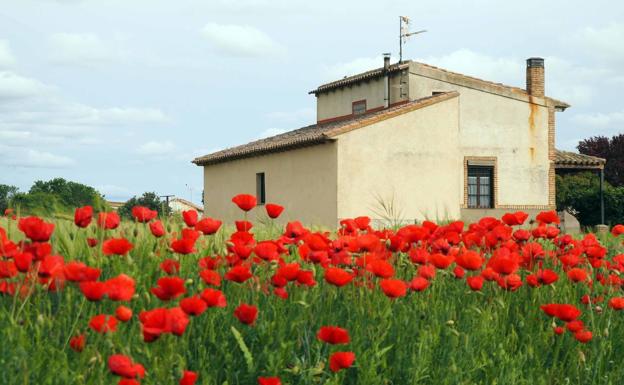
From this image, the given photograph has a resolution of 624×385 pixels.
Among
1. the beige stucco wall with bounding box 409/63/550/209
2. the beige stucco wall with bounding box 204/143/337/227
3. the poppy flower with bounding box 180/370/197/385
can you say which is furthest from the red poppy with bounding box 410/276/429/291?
the beige stucco wall with bounding box 409/63/550/209

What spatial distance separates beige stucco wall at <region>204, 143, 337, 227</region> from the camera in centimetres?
2402

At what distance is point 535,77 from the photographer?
31656 mm

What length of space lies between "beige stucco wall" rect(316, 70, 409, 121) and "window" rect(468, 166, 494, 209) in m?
3.95

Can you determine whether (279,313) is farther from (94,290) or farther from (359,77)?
(359,77)

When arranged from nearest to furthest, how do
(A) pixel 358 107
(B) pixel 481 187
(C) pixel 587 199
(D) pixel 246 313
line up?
1. (D) pixel 246 313
2. (B) pixel 481 187
3. (A) pixel 358 107
4. (C) pixel 587 199

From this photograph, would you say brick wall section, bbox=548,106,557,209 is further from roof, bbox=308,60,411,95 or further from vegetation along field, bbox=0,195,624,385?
vegetation along field, bbox=0,195,624,385

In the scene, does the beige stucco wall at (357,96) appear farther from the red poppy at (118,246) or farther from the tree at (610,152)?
the red poppy at (118,246)

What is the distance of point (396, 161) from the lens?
24938mm

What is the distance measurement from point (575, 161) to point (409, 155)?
1026 centimetres

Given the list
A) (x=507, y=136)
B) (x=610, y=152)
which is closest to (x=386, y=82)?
(x=507, y=136)

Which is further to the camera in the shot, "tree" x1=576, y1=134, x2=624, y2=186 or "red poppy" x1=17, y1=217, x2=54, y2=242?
"tree" x1=576, y1=134, x2=624, y2=186

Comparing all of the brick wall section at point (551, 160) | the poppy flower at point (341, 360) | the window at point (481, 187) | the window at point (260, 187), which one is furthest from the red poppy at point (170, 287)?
the brick wall section at point (551, 160)

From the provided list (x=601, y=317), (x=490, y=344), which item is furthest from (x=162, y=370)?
(x=601, y=317)

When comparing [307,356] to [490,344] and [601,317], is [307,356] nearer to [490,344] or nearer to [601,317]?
[490,344]
